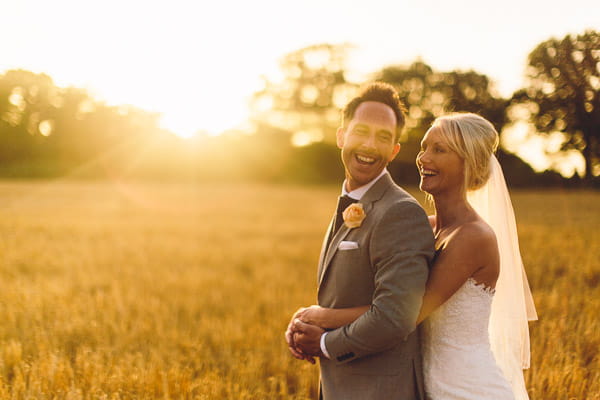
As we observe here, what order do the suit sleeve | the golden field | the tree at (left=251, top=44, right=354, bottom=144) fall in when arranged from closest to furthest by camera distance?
the suit sleeve, the golden field, the tree at (left=251, top=44, right=354, bottom=144)

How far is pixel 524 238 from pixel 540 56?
9464mm

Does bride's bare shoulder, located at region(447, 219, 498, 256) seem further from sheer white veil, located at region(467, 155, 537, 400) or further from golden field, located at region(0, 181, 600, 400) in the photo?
golden field, located at region(0, 181, 600, 400)

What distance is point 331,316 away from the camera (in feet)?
7.88

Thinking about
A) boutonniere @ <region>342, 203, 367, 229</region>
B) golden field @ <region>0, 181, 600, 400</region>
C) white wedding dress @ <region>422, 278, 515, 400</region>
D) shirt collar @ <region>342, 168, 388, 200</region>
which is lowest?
golden field @ <region>0, 181, 600, 400</region>

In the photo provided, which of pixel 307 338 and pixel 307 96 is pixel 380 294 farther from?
pixel 307 96

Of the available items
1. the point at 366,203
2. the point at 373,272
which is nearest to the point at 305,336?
the point at 373,272

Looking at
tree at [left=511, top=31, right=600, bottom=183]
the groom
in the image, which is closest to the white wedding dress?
the groom

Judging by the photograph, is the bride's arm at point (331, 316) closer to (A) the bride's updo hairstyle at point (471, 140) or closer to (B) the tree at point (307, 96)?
(A) the bride's updo hairstyle at point (471, 140)

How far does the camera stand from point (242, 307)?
7.07m

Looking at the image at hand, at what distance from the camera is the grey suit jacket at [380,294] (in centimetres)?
216

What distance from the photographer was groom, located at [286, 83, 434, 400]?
2.18 metres

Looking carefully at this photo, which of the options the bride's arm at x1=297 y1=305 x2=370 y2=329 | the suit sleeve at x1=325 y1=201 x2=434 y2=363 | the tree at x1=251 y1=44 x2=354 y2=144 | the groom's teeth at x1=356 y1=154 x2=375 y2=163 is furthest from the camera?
the tree at x1=251 y1=44 x2=354 y2=144

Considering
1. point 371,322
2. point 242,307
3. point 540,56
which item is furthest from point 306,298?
point 371,322

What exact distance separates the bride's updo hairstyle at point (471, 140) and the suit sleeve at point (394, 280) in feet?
1.84
